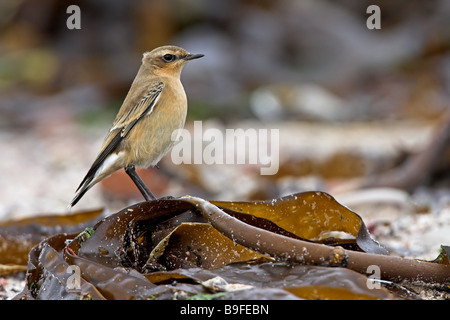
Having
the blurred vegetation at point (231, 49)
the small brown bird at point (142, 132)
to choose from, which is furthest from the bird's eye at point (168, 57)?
the blurred vegetation at point (231, 49)

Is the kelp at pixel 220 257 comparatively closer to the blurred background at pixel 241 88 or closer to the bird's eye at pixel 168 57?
the bird's eye at pixel 168 57

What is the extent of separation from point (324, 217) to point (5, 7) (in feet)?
32.7

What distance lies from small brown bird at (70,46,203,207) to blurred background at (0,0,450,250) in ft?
6.16

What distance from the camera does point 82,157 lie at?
764 centimetres

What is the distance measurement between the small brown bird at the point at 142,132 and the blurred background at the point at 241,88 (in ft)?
6.16

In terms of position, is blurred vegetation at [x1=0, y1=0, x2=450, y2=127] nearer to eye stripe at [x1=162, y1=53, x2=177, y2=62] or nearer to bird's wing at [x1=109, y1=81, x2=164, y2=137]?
eye stripe at [x1=162, y1=53, x2=177, y2=62]

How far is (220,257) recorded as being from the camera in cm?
283

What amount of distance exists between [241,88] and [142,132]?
662 centimetres

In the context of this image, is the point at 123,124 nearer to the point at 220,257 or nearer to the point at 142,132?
the point at 142,132

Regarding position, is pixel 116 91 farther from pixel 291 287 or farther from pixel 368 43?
pixel 291 287

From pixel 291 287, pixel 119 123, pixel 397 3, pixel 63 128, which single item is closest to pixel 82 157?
pixel 63 128

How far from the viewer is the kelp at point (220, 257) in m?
2.47

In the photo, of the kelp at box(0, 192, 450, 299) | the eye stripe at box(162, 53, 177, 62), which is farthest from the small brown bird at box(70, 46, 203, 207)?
the kelp at box(0, 192, 450, 299)

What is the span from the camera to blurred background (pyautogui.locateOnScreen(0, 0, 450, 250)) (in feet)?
20.9
